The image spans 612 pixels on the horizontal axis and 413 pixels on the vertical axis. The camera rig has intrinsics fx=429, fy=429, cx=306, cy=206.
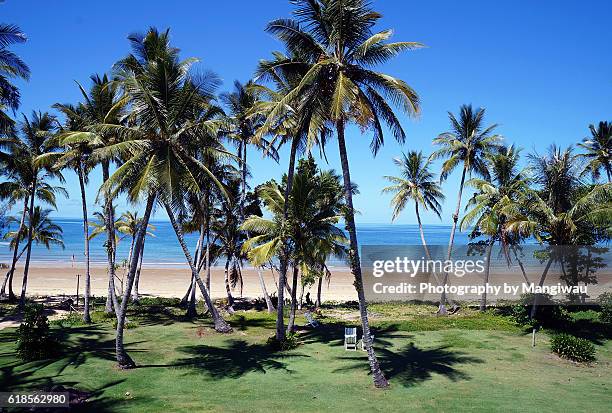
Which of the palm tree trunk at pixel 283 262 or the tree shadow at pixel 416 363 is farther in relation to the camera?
the palm tree trunk at pixel 283 262

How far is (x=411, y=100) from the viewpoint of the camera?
1185cm

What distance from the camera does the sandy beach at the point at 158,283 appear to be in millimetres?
36469

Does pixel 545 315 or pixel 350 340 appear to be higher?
pixel 545 315

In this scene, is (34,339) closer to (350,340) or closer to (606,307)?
(350,340)

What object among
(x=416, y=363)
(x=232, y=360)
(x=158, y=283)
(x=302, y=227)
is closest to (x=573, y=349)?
(x=416, y=363)

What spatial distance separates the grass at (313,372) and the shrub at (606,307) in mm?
2575

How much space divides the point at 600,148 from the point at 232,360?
81.0ft

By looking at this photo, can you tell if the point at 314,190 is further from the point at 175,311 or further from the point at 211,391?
the point at 175,311

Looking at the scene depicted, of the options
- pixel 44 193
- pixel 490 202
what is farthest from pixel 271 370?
pixel 44 193

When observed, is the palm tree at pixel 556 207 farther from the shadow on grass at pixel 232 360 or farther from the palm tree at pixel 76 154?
the palm tree at pixel 76 154

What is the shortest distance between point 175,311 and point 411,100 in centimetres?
1937

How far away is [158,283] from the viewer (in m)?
43.6

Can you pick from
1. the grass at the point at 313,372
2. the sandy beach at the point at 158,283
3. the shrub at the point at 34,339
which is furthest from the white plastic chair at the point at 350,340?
the sandy beach at the point at 158,283

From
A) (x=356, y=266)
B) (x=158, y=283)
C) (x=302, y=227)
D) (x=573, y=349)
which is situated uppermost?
(x=302, y=227)
